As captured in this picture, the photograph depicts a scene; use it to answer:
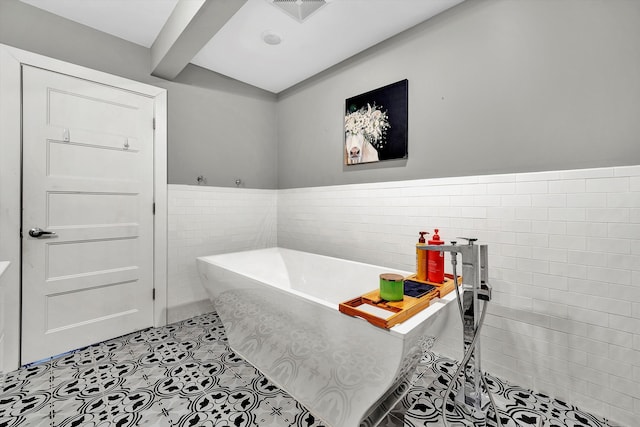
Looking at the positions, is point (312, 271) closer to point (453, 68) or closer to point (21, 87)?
point (453, 68)

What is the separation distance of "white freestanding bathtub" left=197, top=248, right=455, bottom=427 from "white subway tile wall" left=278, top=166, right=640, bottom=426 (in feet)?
1.87

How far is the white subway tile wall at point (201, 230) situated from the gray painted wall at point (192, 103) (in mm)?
138

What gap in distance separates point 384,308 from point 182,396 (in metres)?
1.29

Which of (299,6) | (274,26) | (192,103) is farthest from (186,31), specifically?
(192,103)

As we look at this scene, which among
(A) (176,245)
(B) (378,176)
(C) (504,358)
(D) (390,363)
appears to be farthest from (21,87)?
(C) (504,358)

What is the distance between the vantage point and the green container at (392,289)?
3.94 feet

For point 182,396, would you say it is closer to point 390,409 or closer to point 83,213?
point 390,409

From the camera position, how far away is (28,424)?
4.41 ft

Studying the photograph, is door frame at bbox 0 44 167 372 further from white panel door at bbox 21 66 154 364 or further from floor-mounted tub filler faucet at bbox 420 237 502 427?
floor-mounted tub filler faucet at bbox 420 237 502 427

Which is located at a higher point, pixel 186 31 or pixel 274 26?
pixel 274 26

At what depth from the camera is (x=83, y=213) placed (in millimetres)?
2068

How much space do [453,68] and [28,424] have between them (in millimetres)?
3163

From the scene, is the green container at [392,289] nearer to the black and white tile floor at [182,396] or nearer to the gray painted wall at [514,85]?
the black and white tile floor at [182,396]

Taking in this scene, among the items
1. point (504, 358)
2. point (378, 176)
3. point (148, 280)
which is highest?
point (378, 176)
